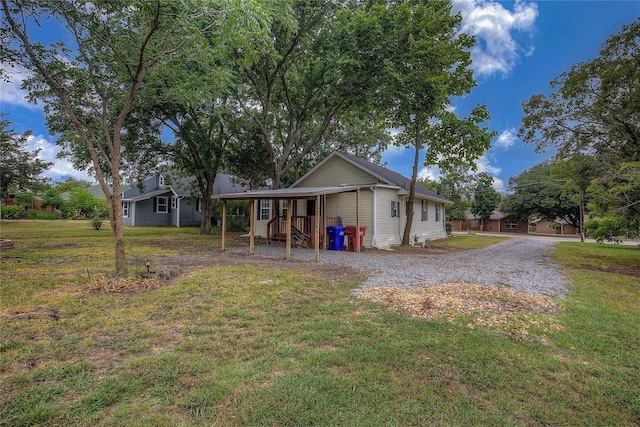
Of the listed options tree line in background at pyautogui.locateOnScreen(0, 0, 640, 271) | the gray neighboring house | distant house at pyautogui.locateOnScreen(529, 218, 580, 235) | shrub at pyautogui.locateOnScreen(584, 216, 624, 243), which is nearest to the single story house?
tree line in background at pyautogui.locateOnScreen(0, 0, 640, 271)

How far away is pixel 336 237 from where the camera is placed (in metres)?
12.1

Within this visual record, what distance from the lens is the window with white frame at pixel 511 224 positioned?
40344mm

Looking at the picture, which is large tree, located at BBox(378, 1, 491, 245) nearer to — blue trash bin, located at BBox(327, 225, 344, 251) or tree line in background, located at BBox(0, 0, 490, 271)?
tree line in background, located at BBox(0, 0, 490, 271)

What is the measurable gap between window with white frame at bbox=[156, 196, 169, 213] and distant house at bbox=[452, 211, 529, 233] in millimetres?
37320

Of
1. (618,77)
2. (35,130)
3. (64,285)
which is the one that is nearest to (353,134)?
(618,77)

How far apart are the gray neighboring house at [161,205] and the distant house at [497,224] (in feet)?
112

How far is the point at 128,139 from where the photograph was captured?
1514 centimetres

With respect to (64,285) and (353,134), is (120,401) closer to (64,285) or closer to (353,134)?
(64,285)

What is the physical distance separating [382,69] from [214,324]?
34.5 ft

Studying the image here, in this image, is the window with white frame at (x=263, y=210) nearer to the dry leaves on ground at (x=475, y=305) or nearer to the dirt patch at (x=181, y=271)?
the dirt patch at (x=181, y=271)

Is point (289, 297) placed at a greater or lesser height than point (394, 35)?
lesser

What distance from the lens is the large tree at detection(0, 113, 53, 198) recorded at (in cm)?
1909

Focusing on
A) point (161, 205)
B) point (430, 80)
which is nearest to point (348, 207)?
point (430, 80)

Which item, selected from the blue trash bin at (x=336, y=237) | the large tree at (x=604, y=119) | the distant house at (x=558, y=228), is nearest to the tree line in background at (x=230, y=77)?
the large tree at (x=604, y=119)
